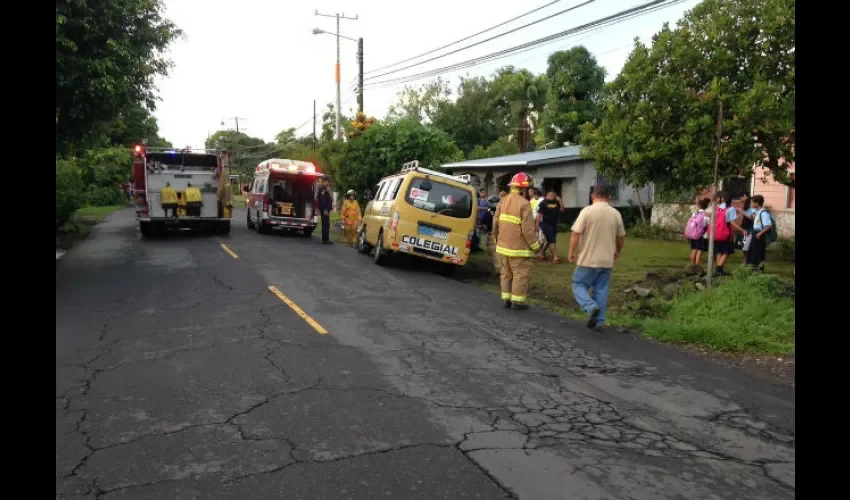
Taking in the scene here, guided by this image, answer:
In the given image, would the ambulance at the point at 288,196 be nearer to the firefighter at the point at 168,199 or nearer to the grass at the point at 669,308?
the firefighter at the point at 168,199

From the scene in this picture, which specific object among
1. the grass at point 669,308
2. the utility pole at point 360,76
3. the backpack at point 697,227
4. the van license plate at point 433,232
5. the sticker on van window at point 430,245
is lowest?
the grass at point 669,308

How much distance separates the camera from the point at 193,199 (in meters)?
20.6

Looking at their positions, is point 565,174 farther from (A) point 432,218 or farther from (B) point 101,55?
(B) point 101,55

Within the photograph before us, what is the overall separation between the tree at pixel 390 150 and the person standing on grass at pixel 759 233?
512 inches

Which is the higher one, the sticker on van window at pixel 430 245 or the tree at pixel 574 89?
the tree at pixel 574 89

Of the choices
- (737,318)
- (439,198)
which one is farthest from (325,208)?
(737,318)

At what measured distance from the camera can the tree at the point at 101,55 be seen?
11.9 metres

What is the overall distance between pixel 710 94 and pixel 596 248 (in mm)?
5239

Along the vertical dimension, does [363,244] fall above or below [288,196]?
below

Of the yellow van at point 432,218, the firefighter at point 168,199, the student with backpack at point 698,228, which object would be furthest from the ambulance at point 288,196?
the student with backpack at point 698,228

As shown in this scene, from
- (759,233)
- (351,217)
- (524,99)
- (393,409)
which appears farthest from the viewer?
(524,99)

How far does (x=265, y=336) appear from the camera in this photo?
7371 millimetres

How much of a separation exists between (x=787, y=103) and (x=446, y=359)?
8.61 meters

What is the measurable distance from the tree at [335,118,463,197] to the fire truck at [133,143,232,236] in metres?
4.99
